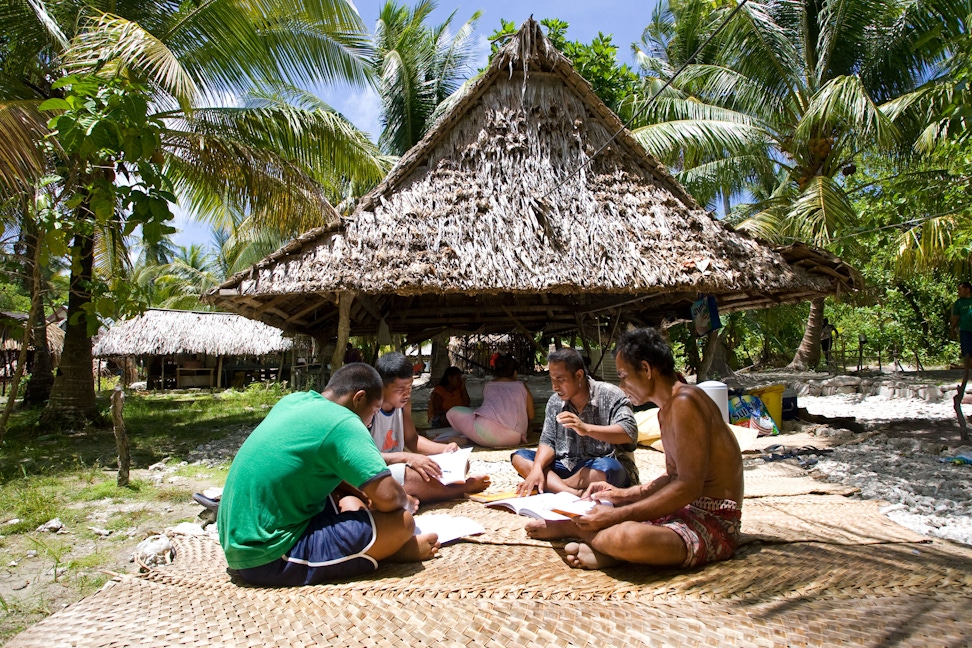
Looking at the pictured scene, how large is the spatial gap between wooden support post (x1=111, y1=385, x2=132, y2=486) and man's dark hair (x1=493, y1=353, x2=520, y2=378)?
327 cm

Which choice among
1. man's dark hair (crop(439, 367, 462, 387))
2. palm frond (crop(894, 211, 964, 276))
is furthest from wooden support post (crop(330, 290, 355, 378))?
palm frond (crop(894, 211, 964, 276))

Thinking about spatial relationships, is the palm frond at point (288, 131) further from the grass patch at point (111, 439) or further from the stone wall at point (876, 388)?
the stone wall at point (876, 388)

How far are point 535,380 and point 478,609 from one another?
13854 millimetres

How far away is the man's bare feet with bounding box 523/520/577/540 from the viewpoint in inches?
117

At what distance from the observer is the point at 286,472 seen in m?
2.37

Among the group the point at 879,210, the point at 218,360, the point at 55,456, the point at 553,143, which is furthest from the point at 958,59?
the point at 218,360

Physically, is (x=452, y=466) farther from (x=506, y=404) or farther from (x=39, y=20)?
(x=39, y=20)

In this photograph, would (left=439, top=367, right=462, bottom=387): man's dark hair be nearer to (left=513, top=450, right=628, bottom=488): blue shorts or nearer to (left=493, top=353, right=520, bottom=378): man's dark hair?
(left=493, top=353, right=520, bottom=378): man's dark hair

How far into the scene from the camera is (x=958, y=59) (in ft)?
21.5

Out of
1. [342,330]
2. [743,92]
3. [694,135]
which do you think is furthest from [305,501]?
[743,92]

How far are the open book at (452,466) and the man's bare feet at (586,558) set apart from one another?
46.7 inches

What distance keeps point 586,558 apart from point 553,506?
35cm

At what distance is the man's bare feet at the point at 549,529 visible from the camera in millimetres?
2961

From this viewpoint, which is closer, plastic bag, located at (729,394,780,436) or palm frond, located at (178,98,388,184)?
plastic bag, located at (729,394,780,436)
